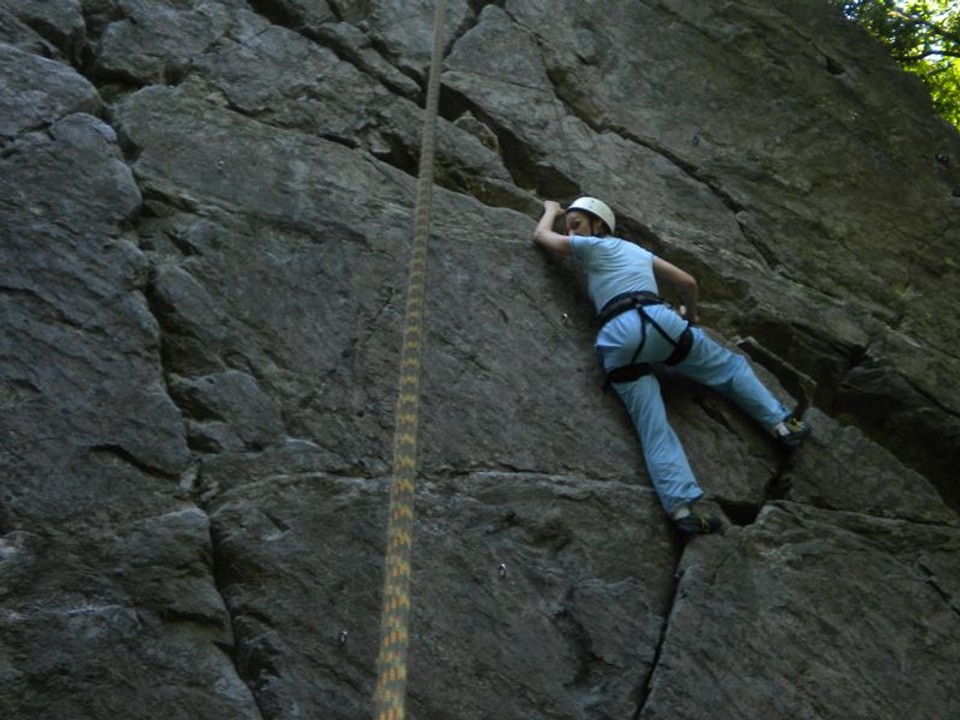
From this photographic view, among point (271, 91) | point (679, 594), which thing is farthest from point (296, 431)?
point (271, 91)

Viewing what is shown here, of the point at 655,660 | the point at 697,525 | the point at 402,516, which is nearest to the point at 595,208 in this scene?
the point at 697,525

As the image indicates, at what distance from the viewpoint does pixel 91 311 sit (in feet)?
18.0

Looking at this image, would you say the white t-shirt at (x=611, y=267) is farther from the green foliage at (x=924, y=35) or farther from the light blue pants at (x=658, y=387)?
the green foliage at (x=924, y=35)

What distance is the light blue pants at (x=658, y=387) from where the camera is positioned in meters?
6.00

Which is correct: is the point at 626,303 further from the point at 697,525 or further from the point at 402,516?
the point at 402,516

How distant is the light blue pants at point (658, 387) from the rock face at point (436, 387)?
124mm

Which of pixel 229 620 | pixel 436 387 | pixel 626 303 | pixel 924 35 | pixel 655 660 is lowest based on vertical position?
pixel 229 620

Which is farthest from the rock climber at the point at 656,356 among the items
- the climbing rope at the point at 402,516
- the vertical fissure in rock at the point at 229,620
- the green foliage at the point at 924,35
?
the green foliage at the point at 924,35

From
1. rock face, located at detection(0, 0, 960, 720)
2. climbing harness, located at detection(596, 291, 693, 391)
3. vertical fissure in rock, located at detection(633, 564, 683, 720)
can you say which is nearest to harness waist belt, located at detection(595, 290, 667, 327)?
Answer: climbing harness, located at detection(596, 291, 693, 391)

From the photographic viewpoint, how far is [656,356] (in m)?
6.39

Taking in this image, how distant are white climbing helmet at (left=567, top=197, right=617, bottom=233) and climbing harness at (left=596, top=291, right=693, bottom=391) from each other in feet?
2.49

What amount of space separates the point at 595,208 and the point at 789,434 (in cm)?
168

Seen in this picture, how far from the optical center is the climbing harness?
249 inches

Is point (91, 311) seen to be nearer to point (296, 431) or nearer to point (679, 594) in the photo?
point (296, 431)
